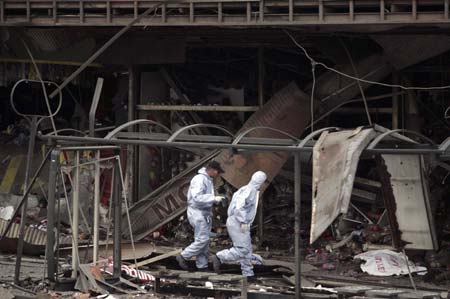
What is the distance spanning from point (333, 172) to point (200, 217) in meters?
3.69

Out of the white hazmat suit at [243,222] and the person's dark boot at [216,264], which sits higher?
the white hazmat suit at [243,222]

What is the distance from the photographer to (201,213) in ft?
59.0

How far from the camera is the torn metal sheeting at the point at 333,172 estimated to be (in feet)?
46.6

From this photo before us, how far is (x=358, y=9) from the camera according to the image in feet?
60.6

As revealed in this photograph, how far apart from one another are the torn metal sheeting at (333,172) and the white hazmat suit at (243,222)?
2223mm

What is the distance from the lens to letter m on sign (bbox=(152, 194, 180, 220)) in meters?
20.6

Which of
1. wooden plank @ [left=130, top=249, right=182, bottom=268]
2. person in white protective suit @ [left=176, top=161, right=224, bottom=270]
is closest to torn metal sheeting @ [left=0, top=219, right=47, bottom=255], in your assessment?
wooden plank @ [left=130, top=249, right=182, bottom=268]

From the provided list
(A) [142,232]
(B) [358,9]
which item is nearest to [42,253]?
(A) [142,232]

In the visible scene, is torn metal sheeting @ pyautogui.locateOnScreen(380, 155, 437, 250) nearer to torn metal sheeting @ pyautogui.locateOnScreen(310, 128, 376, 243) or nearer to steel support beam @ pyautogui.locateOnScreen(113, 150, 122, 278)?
torn metal sheeting @ pyautogui.locateOnScreen(310, 128, 376, 243)

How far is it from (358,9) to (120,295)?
5892mm

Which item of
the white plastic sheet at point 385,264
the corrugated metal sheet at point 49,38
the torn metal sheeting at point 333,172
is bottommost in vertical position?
the white plastic sheet at point 385,264

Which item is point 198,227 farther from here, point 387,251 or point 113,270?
point 387,251

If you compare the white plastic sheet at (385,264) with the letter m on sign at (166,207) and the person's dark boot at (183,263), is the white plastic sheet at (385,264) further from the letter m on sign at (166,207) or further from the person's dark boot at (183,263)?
the letter m on sign at (166,207)

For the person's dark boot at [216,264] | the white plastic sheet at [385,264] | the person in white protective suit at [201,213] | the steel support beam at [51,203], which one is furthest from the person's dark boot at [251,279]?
the steel support beam at [51,203]
